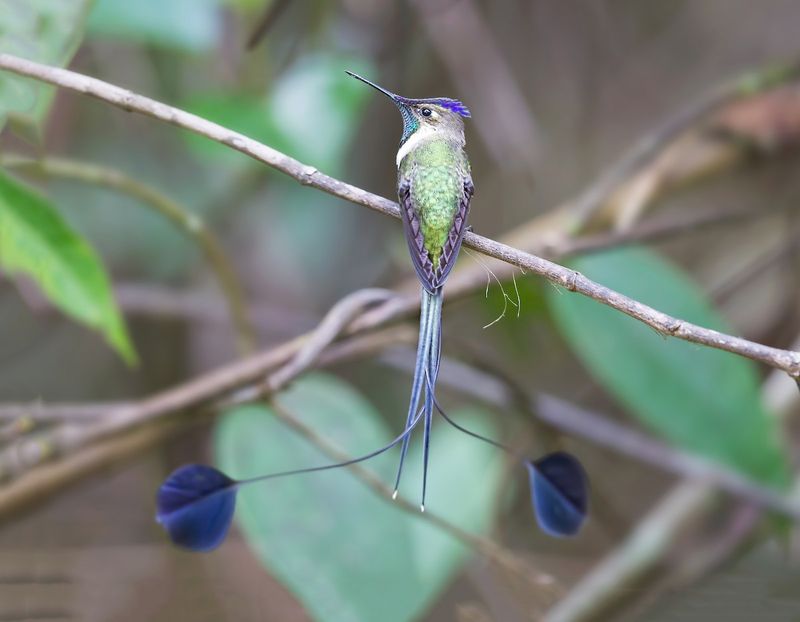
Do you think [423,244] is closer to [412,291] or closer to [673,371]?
[673,371]

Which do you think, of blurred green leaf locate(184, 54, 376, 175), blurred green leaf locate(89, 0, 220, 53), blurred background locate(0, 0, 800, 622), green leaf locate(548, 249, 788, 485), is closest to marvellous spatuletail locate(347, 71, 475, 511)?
blurred background locate(0, 0, 800, 622)

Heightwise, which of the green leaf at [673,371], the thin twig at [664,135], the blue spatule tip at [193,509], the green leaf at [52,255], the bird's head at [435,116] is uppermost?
the thin twig at [664,135]

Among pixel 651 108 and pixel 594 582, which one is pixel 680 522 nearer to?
pixel 594 582

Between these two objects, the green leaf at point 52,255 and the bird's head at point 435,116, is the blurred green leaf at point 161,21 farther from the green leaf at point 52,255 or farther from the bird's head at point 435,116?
the bird's head at point 435,116

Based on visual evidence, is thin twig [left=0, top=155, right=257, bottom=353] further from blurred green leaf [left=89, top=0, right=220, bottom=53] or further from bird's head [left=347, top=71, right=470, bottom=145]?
blurred green leaf [left=89, top=0, right=220, bottom=53]

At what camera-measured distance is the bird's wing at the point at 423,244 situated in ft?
1.96

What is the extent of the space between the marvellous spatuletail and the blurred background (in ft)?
0.91

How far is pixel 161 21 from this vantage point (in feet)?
4.78

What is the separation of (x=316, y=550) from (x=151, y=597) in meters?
0.65

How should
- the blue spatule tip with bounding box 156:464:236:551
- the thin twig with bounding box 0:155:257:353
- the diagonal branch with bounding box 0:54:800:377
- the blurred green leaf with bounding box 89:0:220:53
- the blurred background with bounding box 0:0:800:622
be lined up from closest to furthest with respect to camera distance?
the diagonal branch with bounding box 0:54:800:377, the blue spatule tip with bounding box 156:464:236:551, the thin twig with bounding box 0:155:257:353, the blurred background with bounding box 0:0:800:622, the blurred green leaf with bounding box 89:0:220:53

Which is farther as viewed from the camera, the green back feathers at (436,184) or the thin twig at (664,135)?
the thin twig at (664,135)

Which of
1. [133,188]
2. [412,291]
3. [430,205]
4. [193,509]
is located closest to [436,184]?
[430,205]

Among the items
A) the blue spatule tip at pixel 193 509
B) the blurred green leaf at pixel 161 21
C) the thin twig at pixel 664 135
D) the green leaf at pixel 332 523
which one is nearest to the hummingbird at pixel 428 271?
the blue spatule tip at pixel 193 509

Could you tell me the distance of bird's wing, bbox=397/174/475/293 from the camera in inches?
23.5
